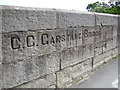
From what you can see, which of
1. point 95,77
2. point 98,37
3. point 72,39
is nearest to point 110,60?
point 98,37

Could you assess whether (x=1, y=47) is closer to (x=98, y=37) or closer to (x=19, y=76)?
(x=19, y=76)

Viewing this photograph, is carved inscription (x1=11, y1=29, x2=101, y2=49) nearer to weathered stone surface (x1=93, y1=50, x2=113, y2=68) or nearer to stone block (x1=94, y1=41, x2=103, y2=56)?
stone block (x1=94, y1=41, x2=103, y2=56)

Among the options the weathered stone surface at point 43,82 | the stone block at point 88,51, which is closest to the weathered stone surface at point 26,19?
the weathered stone surface at point 43,82

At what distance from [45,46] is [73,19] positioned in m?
0.91

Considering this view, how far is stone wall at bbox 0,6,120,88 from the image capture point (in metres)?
2.36

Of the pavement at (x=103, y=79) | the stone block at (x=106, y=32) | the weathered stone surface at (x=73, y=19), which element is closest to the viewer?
the weathered stone surface at (x=73, y=19)

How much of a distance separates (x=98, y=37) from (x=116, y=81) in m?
1.32

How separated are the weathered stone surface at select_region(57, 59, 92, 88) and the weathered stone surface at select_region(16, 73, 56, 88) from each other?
0.53ft

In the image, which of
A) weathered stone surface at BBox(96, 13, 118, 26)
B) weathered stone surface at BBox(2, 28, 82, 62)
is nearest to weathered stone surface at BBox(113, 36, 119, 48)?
weathered stone surface at BBox(96, 13, 118, 26)

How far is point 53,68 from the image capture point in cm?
312

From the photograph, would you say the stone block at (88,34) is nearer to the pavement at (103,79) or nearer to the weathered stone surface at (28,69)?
the pavement at (103,79)

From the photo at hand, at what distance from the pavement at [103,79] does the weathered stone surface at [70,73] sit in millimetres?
174

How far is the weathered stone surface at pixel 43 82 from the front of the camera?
8.86 feet

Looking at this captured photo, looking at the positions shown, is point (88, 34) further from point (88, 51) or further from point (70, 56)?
point (70, 56)
